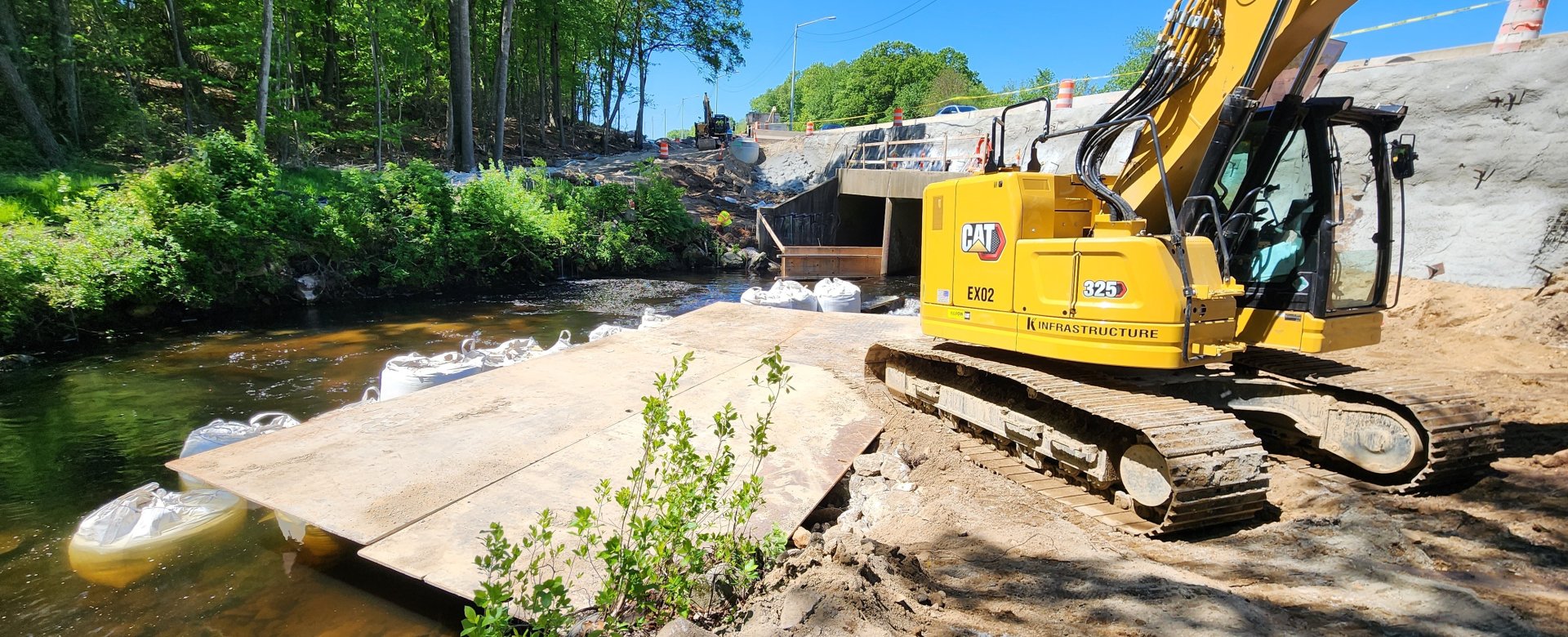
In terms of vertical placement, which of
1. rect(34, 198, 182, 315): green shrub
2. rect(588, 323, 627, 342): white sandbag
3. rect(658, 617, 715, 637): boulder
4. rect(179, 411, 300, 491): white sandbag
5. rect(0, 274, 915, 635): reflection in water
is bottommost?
rect(0, 274, 915, 635): reflection in water

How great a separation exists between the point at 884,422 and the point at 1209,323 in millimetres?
2423

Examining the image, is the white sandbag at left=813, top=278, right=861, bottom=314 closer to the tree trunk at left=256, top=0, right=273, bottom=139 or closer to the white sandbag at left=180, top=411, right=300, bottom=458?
the white sandbag at left=180, top=411, right=300, bottom=458

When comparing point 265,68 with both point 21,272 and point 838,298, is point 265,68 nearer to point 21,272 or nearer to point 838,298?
point 21,272

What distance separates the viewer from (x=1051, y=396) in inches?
171

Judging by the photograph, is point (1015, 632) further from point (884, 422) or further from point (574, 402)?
point (574, 402)

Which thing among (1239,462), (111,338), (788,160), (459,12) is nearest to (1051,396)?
(1239,462)

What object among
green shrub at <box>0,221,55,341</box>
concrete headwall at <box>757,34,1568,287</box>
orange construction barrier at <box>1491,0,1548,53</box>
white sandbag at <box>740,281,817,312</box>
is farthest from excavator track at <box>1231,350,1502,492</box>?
green shrub at <box>0,221,55,341</box>

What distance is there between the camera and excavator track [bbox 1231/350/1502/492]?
4.04m

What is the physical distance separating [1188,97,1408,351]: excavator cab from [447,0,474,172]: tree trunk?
20479mm

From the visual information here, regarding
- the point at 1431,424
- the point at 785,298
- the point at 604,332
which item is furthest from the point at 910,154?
the point at 1431,424

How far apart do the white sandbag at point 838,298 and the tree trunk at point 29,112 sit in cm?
1619

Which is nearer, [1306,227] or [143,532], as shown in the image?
[143,532]

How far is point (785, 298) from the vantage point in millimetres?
11781

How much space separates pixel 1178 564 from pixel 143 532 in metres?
5.72
